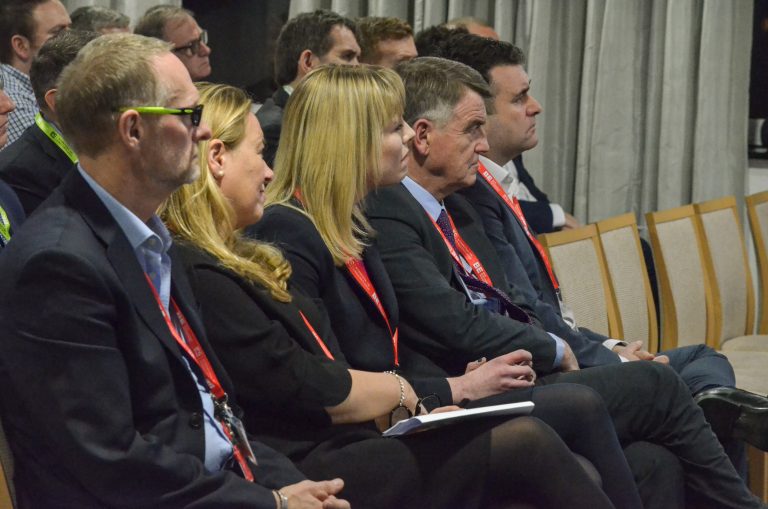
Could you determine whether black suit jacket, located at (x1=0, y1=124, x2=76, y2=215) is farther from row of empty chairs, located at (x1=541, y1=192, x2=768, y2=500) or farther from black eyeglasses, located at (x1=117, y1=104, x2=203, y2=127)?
row of empty chairs, located at (x1=541, y1=192, x2=768, y2=500)

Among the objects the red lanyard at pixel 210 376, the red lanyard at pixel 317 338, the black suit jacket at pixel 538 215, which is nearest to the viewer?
the red lanyard at pixel 210 376

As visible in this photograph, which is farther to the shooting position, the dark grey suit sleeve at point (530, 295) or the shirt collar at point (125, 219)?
the dark grey suit sleeve at point (530, 295)

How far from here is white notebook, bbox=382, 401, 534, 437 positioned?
1986mm

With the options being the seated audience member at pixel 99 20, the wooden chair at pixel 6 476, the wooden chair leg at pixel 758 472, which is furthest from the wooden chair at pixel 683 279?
the wooden chair at pixel 6 476

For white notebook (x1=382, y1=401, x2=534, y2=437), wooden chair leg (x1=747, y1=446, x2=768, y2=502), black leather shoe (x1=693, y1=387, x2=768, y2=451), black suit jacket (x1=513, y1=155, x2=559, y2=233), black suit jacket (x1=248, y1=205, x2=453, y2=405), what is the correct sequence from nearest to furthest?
white notebook (x1=382, y1=401, x2=534, y2=437) → black suit jacket (x1=248, y1=205, x2=453, y2=405) → black leather shoe (x1=693, y1=387, x2=768, y2=451) → wooden chair leg (x1=747, y1=446, x2=768, y2=502) → black suit jacket (x1=513, y1=155, x2=559, y2=233)

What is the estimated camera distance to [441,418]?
6.52 feet

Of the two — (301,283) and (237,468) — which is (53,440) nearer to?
(237,468)

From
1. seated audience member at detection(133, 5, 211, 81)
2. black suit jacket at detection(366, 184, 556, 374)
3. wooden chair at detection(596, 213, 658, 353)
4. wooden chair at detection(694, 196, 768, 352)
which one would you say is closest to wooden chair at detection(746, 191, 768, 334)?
wooden chair at detection(694, 196, 768, 352)

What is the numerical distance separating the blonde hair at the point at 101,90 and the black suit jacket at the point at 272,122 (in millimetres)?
1664

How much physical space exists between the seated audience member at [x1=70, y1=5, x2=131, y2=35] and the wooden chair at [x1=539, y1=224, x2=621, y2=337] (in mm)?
1622

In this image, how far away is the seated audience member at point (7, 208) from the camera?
2504 millimetres

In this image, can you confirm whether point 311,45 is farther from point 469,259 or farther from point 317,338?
point 317,338

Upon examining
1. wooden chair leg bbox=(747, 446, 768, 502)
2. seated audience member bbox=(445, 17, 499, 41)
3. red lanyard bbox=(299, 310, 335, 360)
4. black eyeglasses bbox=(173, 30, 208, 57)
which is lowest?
wooden chair leg bbox=(747, 446, 768, 502)

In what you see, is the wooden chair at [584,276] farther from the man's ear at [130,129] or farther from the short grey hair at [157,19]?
the man's ear at [130,129]
